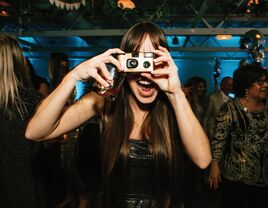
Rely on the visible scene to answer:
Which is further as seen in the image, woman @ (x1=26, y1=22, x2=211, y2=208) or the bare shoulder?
the bare shoulder

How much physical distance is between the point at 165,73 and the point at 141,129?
0.31 meters

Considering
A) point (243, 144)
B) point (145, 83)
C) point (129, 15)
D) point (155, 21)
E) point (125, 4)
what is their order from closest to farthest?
point (145, 83), point (243, 144), point (125, 4), point (129, 15), point (155, 21)

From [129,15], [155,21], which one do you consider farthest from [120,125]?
[155,21]

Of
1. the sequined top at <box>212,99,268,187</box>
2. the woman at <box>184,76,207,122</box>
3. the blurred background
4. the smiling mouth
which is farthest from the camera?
the blurred background

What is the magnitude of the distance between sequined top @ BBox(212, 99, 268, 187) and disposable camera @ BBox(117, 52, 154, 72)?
1464 millimetres

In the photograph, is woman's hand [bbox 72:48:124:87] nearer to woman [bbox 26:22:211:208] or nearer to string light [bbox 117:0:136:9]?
woman [bbox 26:22:211:208]

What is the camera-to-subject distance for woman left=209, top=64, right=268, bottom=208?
238 centimetres

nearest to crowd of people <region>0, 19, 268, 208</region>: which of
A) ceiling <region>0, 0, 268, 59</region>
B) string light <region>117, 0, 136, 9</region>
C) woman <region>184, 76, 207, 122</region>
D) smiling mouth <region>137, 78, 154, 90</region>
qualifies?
smiling mouth <region>137, 78, 154, 90</region>

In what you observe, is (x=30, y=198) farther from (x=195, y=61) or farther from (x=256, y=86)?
(x=195, y=61)

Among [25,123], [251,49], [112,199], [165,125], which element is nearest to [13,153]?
[25,123]

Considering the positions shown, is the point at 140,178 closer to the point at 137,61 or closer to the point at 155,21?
the point at 137,61

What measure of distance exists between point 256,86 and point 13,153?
1.91 m

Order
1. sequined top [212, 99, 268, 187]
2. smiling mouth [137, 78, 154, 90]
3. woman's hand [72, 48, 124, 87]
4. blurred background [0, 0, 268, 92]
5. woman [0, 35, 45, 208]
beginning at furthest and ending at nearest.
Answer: blurred background [0, 0, 268, 92] → sequined top [212, 99, 268, 187] → woman [0, 35, 45, 208] → smiling mouth [137, 78, 154, 90] → woman's hand [72, 48, 124, 87]

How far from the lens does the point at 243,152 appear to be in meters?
2.40
